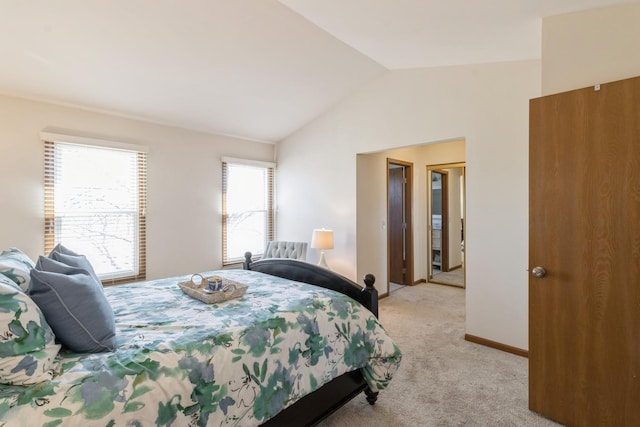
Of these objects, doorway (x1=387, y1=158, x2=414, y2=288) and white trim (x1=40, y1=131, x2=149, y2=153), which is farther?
doorway (x1=387, y1=158, x2=414, y2=288)

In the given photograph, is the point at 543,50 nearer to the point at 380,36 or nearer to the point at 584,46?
the point at 584,46

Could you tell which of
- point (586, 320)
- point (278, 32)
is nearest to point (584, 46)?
point (586, 320)

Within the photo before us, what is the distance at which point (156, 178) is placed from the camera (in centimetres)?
382

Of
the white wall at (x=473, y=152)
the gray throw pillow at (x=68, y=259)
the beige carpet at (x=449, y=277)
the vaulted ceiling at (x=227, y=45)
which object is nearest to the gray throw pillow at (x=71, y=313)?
the gray throw pillow at (x=68, y=259)

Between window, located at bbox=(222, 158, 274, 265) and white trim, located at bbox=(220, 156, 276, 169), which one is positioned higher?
white trim, located at bbox=(220, 156, 276, 169)

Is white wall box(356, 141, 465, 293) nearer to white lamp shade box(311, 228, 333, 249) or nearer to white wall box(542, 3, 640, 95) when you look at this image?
white lamp shade box(311, 228, 333, 249)

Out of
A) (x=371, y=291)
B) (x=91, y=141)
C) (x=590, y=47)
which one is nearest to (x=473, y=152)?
(x=590, y=47)

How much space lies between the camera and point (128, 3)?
88.2 inches

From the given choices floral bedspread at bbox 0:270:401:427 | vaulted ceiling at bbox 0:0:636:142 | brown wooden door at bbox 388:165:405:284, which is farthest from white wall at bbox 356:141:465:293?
floral bedspread at bbox 0:270:401:427

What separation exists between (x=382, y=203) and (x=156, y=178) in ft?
9.97

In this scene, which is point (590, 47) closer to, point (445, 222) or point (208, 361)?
point (208, 361)

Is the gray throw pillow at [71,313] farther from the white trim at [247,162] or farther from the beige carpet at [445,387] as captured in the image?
the white trim at [247,162]

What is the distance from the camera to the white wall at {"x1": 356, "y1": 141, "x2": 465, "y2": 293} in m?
4.34

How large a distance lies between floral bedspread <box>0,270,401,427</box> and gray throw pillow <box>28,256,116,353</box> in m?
0.06
